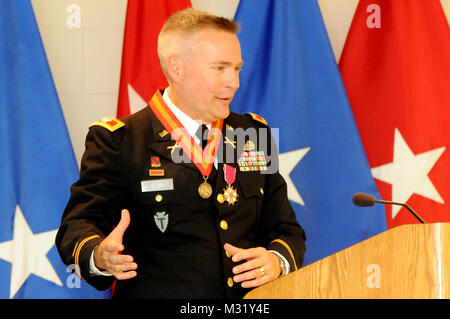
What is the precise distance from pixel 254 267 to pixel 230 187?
1.33 feet

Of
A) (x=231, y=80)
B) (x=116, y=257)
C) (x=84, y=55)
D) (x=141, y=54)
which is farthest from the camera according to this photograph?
(x=84, y=55)

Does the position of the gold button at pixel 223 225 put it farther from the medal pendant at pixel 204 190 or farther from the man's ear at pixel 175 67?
the man's ear at pixel 175 67

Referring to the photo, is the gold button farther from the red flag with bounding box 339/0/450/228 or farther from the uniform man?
the red flag with bounding box 339/0/450/228

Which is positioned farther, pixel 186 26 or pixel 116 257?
pixel 186 26

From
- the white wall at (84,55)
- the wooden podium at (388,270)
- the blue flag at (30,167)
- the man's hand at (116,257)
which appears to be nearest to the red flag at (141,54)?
the white wall at (84,55)

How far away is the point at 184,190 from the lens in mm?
1931

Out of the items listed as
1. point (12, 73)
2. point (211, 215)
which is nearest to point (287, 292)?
point (211, 215)

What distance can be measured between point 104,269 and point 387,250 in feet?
2.60

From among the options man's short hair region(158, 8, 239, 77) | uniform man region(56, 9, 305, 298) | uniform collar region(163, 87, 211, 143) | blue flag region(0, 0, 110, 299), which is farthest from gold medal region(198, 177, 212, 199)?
blue flag region(0, 0, 110, 299)

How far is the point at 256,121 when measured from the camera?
221cm

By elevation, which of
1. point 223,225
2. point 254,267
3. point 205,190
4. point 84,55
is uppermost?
point 84,55

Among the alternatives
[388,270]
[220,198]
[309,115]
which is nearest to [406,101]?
[309,115]

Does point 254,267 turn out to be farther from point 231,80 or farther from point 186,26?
point 186,26

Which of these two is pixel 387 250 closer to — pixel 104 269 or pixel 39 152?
pixel 104 269
